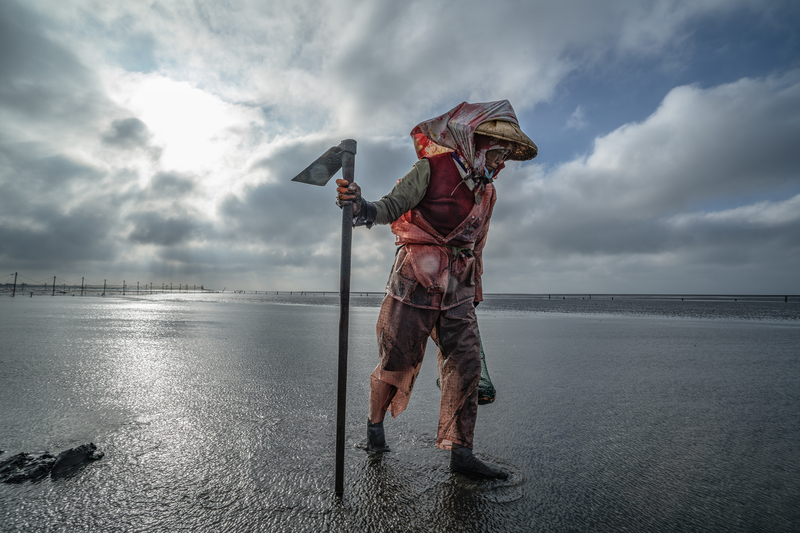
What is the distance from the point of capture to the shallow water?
63.1 inches

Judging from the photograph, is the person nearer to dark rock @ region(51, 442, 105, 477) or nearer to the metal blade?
the metal blade

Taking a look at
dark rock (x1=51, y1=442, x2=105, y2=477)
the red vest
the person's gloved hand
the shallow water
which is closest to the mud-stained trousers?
the shallow water

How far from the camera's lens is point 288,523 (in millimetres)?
1516

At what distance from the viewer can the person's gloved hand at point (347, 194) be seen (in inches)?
75.7

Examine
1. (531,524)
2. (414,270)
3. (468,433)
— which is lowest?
(531,524)

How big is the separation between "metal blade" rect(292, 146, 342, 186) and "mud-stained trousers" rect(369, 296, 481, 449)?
78cm

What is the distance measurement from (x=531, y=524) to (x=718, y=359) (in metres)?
5.64

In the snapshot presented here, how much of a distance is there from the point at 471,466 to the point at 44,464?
6.86ft

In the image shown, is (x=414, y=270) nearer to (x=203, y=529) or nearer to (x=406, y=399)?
(x=406, y=399)

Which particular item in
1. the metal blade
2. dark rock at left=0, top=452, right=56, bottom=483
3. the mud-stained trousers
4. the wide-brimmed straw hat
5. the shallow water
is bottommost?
the shallow water

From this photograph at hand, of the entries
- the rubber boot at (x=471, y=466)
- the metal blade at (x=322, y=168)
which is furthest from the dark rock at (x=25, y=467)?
the rubber boot at (x=471, y=466)

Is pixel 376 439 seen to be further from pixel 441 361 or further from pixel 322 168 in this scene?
pixel 322 168

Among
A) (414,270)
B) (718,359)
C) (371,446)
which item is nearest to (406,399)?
(371,446)

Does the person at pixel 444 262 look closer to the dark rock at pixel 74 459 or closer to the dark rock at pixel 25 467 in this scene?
the dark rock at pixel 74 459
